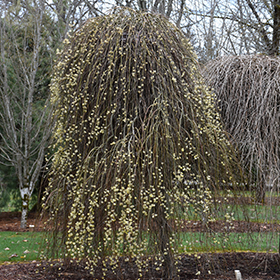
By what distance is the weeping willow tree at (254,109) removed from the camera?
3.80 m

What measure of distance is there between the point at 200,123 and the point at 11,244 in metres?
3.77

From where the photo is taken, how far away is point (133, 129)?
314cm

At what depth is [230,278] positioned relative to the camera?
3949mm

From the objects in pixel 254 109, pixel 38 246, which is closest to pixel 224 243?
pixel 254 109

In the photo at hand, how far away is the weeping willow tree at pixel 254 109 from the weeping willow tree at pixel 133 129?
40 cm

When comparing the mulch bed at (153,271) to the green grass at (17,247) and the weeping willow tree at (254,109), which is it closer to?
the green grass at (17,247)

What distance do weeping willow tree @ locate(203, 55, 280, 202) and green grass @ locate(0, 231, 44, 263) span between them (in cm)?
259

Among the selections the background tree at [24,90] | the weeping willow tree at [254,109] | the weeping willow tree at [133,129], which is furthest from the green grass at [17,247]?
the weeping willow tree at [254,109]

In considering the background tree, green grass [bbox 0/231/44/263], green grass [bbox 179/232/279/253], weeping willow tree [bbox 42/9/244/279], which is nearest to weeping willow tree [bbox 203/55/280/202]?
weeping willow tree [bbox 42/9/244/279]

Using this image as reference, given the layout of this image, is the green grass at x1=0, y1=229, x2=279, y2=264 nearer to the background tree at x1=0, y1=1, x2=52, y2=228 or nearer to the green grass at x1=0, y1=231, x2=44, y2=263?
the green grass at x1=0, y1=231, x2=44, y2=263

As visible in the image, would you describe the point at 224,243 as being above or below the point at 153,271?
above

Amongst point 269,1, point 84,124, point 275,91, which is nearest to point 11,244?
point 84,124

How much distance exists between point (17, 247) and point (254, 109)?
13.0ft

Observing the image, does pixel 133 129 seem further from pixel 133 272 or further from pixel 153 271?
pixel 153 271
